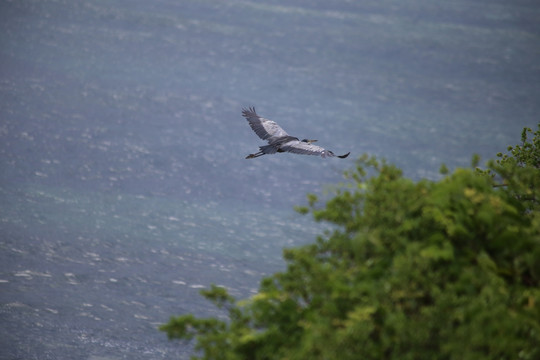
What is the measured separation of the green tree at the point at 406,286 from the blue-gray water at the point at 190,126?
68.7 ft

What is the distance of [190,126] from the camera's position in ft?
230

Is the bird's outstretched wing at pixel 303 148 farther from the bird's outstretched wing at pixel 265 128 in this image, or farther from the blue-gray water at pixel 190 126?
the blue-gray water at pixel 190 126

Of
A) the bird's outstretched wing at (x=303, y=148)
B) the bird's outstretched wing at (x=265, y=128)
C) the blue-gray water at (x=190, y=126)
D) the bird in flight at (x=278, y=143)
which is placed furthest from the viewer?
the blue-gray water at (x=190, y=126)

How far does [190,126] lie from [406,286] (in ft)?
206

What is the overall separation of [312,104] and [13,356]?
55.1m

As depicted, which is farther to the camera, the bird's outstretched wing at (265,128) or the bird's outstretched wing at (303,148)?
the bird's outstretched wing at (265,128)

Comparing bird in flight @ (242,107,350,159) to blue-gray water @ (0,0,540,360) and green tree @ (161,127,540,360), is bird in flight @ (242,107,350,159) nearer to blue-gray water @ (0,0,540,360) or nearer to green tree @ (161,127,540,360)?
green tree @ (161,127,540,360)

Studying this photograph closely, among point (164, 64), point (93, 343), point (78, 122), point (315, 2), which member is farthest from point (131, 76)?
point (93, 343)

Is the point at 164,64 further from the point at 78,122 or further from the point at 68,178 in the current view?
the point at 68,178

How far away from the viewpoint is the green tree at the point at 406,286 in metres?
8.05

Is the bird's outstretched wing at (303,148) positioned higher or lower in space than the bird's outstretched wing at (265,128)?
lower

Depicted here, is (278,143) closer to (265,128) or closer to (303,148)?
(303,148)

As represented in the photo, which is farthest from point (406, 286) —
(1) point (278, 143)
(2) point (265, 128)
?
(2) point (265, 128)

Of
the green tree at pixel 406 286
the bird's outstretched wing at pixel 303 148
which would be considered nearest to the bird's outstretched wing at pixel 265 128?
the bird's outstretched wing at pixel 303 148
